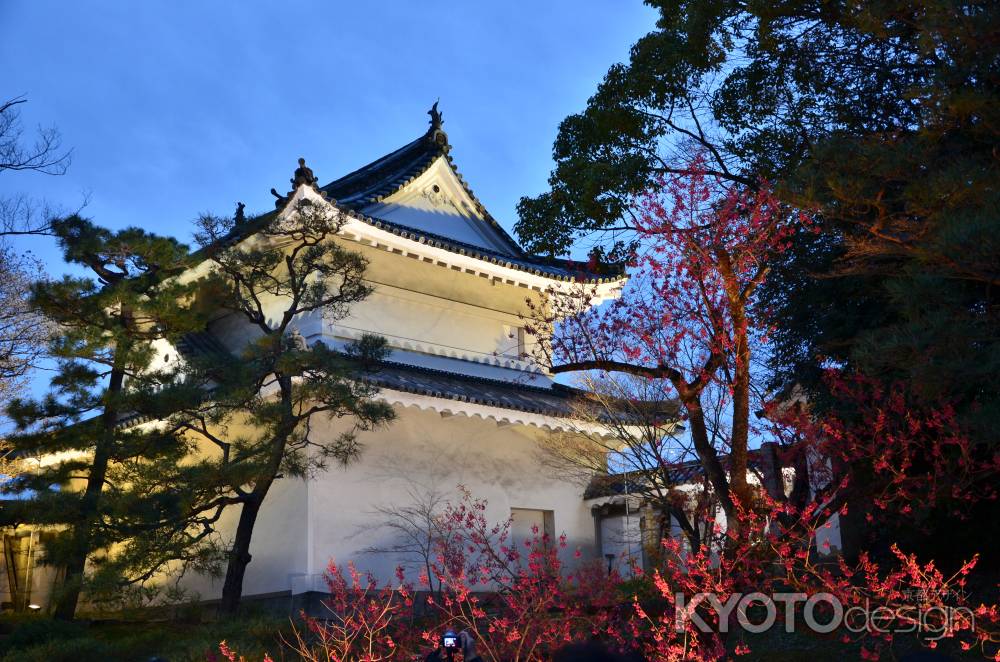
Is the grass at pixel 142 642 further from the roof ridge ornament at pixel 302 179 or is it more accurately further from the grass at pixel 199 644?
the roof ridge ornament at pixel 302 179

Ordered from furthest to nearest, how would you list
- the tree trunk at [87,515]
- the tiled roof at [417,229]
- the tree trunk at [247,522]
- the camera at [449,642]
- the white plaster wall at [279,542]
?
the tiled roof at [417,229]
the white plaster wall at [279,542]
the tree trunk at [247,522]
the tree trunk at [87,515]
the camera at [449,642]

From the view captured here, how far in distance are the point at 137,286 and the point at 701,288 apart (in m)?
6.64

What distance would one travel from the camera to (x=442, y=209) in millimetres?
15703

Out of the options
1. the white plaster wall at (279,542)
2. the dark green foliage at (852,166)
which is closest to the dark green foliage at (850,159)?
the dark green foliage at (852,166)

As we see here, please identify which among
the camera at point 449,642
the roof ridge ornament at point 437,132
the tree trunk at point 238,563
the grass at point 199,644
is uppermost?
the roof ridge ornament at point 437,132

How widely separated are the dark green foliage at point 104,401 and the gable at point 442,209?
431 centimetres

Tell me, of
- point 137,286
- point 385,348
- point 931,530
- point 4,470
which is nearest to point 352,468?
point 385,348

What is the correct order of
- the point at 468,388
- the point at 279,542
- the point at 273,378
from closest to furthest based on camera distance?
the point at 273,378, the point at 279,542, the point at 468,388

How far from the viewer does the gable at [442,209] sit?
1491 cm

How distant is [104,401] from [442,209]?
682 centimetres

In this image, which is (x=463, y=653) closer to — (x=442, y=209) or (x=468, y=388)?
(x=468, y=388)

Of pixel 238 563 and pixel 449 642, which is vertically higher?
pixel 238 563

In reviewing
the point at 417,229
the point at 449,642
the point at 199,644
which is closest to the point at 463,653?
the point at 449,642

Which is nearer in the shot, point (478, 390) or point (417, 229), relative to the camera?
point (478, 390)
